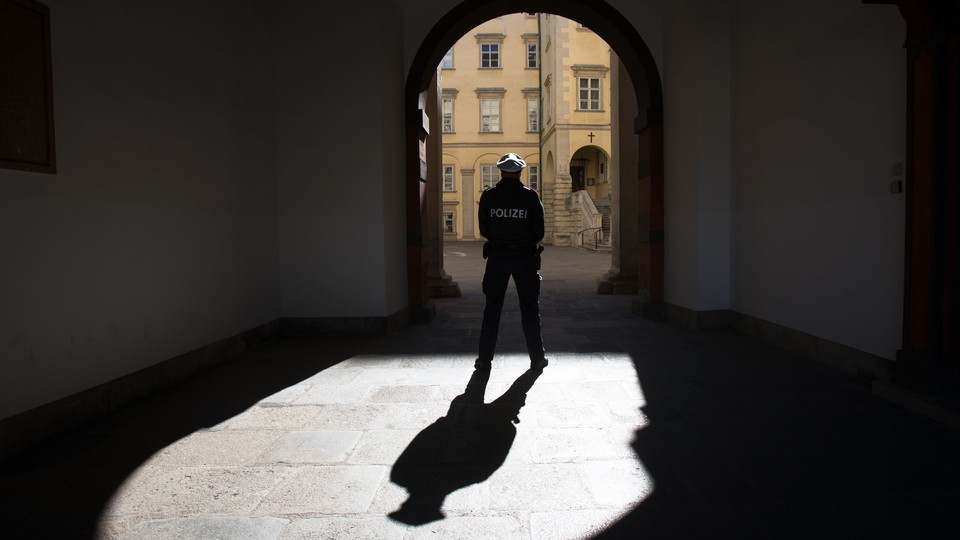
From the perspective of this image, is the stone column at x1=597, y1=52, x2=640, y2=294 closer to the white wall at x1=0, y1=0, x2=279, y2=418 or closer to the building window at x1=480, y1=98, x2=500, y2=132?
the white wall at x1=0, y1=0, x2=279, y2=418

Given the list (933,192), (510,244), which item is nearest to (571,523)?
(510,244)

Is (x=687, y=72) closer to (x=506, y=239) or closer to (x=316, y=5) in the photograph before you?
(x=506, y=239)

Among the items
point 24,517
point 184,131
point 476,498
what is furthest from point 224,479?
point 184,131

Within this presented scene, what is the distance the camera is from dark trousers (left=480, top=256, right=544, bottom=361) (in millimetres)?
4973

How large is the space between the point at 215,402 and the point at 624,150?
8684 mm

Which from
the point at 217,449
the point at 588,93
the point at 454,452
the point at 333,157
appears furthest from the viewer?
the point at 588,93

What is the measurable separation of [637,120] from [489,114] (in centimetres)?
3173

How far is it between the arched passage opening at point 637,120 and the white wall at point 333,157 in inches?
35.1

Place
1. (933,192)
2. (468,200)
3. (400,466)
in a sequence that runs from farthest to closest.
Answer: (468,200) < (933,192) < (400,466)

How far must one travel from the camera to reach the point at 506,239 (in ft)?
16.4

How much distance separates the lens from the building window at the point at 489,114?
3878 cm

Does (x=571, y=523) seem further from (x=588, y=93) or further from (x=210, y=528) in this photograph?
(x=588, y=93)

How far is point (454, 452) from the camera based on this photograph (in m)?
3.25

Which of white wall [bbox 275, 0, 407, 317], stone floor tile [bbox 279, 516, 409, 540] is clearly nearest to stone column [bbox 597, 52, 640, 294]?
white wall [bbox 275, 0, 407, 317]
